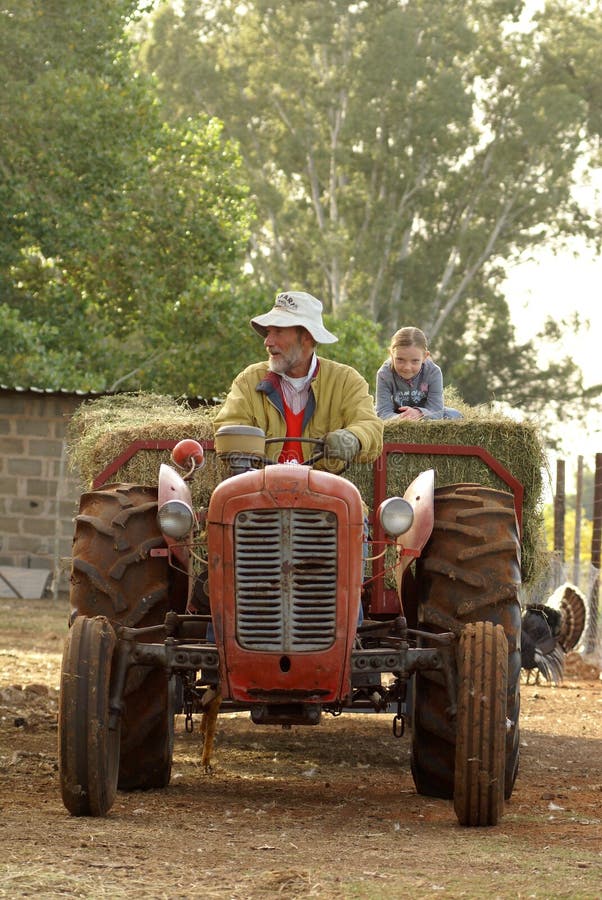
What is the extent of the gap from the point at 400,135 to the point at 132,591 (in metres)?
39.2

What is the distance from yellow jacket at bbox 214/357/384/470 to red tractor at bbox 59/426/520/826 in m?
0.35

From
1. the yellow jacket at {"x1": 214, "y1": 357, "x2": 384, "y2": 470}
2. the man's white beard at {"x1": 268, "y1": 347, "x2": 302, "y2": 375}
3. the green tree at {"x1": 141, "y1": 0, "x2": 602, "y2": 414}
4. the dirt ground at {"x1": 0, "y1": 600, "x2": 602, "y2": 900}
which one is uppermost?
the green tree at {"x1": 141, "y1": 0, "x2": 602, "y2": 414}

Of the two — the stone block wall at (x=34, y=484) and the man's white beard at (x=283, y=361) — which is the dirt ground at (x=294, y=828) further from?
the stone block wall at (x=34, y=484)

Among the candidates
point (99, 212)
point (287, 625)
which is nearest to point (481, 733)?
point (287, 625)

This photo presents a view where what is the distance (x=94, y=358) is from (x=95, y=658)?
77.8 feet

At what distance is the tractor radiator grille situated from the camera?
19.9ft

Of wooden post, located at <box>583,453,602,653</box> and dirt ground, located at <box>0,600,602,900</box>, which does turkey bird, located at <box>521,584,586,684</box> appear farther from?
dirt ground, located at <box>0,600,602,900</box>

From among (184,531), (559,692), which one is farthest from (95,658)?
(559,692)

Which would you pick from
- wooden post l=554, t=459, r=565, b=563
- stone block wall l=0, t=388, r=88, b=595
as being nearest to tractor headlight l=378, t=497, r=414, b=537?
wooden post l=554, t=459, r=565, b=563

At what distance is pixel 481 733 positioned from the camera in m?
6.23

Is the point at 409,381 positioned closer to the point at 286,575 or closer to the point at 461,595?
the point at 461,595

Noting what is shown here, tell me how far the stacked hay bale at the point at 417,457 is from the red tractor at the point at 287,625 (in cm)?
145

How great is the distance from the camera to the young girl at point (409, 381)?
9.74 metres

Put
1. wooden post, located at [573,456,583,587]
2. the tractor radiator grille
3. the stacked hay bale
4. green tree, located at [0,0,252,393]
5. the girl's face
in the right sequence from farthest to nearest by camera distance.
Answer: green tree, located at [0,0,252,393] < wooden post, located at [573,456,583,587] < the girl's face < the stacked hay bale < the tractor radiator grille
